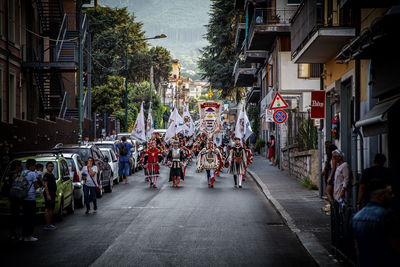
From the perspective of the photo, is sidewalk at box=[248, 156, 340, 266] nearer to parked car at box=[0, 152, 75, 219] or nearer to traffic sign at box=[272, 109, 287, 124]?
traffic sign at box=[272, 109, 287, 124]

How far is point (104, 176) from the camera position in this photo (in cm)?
2053

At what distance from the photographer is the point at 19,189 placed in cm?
1144

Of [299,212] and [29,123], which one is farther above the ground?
[29,123]

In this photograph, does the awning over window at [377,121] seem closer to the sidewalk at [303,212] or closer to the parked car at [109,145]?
the sidewalk at [303,212]

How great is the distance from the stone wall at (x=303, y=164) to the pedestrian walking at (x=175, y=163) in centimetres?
460

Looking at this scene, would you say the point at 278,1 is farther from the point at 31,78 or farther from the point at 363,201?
the point at 363,201

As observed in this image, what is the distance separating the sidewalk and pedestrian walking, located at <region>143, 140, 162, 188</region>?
13.2ft

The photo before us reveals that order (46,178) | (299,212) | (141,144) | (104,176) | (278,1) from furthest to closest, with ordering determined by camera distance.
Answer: (141,144)
(278,1)
(104,176)
(299,212)
(46,178)

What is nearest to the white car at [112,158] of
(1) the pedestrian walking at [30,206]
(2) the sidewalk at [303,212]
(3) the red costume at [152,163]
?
(3) the red costume at [152,163]

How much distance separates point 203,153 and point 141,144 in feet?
43.3

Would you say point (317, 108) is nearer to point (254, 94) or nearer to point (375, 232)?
point (375, 232)

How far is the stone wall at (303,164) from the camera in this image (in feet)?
66.3

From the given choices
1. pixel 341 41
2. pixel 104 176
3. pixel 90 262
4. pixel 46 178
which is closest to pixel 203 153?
pixel 104 176

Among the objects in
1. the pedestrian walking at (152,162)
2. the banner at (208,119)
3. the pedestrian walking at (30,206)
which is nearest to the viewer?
the pedestrian walking at (30,206)
